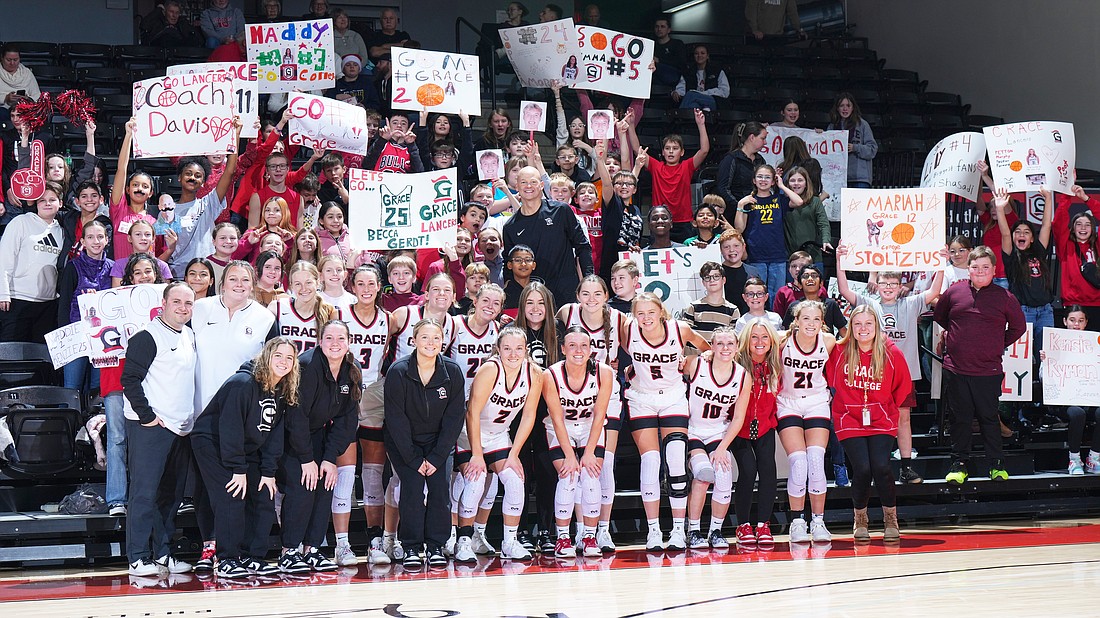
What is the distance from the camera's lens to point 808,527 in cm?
773

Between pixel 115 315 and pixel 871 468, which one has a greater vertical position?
pixel 115 315

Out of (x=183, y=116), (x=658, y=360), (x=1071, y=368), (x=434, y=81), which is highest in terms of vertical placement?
(x=434, y=81)

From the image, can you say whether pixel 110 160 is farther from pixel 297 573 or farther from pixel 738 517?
pixel 738 517

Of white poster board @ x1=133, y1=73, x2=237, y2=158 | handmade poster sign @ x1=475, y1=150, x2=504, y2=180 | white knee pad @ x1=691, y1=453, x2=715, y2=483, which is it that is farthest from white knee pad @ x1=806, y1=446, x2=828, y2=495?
white poster board @ x1=133, y1=73, x2=237, y2=158

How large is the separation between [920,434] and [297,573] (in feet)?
16.8

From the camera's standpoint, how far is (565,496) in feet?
22.6

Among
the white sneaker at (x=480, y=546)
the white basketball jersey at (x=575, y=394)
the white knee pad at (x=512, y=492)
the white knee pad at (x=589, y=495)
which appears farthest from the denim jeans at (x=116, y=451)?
the white knee pad at (x=589, y=495)

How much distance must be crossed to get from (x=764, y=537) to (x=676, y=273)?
6.99 feet

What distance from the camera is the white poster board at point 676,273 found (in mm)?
8469

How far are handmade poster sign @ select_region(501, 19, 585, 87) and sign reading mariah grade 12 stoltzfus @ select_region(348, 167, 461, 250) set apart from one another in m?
3.12

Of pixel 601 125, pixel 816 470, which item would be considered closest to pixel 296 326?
pixel 816 470

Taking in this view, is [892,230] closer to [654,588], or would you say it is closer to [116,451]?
[654,588]

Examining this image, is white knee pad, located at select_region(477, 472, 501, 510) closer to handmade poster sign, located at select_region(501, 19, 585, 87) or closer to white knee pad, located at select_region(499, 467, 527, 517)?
white knee pad, located at select_region(499, 467, 527, 517)

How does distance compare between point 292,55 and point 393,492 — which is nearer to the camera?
point 393,492
